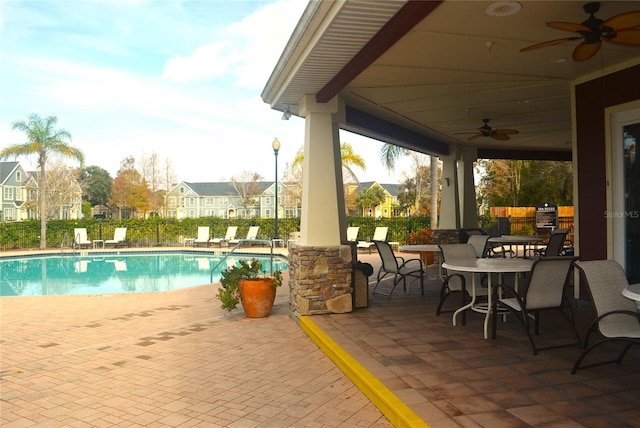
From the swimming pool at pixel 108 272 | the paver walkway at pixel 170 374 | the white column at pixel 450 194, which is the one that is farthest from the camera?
the white column at pixel 450 194

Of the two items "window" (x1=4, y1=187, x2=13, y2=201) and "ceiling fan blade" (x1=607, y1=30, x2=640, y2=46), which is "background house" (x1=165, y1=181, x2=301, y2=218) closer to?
"window" (x1=4, y1=187, x2=13, y2=201)

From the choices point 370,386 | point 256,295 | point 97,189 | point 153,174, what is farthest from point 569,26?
point 97,189

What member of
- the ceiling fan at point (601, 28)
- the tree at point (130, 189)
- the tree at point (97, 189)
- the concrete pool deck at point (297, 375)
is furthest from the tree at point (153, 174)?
the ceiling fan at point (601, 28)

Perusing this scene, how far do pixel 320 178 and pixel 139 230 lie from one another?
645 inches

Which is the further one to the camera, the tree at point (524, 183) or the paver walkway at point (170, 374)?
the tree at point (524, 183)

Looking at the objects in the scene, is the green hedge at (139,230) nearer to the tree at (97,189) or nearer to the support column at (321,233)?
the support column at (321,233)

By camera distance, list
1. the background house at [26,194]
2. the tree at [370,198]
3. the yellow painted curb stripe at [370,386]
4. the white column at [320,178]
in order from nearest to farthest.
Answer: the yellow painted curb stripe at [370,386] → the white column at [320,178] → the background house at [26,194] → the tree at [370,198]

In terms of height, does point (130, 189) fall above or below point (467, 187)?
above

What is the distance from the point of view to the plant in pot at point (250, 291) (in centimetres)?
586

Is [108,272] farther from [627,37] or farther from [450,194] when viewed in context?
[627,37]

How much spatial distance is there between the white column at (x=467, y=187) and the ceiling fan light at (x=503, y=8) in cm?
750

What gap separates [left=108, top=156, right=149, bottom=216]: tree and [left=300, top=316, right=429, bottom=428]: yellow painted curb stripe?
34595 mm

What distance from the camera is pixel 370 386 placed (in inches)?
122

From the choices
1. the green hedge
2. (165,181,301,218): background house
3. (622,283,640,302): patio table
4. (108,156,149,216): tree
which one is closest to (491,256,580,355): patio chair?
(622,283,640,302): patio table
